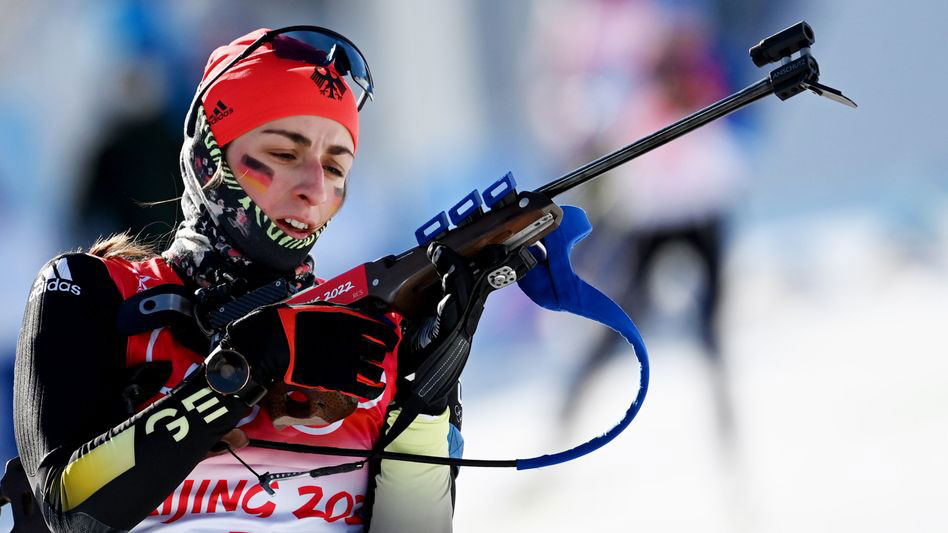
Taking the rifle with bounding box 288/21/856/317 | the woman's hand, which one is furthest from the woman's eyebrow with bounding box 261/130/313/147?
the woman's hand

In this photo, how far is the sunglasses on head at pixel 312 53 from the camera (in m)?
2.35

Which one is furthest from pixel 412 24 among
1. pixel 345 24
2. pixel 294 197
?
pixel 294 197

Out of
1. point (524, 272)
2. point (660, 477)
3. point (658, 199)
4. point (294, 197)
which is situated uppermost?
point (294, 197)

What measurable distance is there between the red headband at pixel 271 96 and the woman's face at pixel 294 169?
23 mm

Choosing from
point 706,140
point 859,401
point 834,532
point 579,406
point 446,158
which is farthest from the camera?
point 446,158

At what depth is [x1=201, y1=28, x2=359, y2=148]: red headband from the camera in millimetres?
2209


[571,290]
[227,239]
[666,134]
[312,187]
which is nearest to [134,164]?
[227,239]

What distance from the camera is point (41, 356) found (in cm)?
185

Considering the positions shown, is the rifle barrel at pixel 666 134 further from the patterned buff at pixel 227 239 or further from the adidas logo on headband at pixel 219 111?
the adidas logo on headband at pixel 219 111

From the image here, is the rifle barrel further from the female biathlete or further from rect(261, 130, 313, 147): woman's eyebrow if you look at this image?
rect(261, 130, 313, 147): woman's eyebrow

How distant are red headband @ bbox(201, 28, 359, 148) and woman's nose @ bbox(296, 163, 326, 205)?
0.14m

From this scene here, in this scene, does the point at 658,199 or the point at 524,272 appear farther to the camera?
the point at 658,199

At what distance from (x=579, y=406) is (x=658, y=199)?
1.39m

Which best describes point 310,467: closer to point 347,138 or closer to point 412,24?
point 347,138
